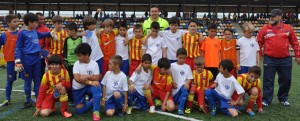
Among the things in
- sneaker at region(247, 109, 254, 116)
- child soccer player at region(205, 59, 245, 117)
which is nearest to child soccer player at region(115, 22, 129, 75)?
child soccer player at region(205, 59, 245, 117)

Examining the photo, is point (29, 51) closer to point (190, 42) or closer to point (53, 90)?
point (53, 90)

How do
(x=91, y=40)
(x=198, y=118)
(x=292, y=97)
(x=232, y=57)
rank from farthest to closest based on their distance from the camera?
(x=292, y=97) < (x=232, y=57) < (x=91, y=40) < (x=198, y=118)

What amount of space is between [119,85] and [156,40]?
133cm

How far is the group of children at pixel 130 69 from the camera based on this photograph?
5094 mm

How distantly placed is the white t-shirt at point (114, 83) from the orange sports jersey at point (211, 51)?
6.43 ft

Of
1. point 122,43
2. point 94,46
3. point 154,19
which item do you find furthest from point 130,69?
point 154,19

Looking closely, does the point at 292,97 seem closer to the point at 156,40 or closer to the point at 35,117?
the point at 156,40

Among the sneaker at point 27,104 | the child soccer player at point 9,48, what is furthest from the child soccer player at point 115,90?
the child soccer player at point 9,48

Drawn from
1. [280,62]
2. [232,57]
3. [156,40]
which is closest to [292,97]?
[280,62]

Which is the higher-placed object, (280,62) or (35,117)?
(280,62)

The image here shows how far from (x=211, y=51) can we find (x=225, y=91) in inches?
48.2

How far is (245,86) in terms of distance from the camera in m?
5.28

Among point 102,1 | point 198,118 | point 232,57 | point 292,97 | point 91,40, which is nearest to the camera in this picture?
point 198,118

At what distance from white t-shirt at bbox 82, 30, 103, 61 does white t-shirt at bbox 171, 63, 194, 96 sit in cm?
151
